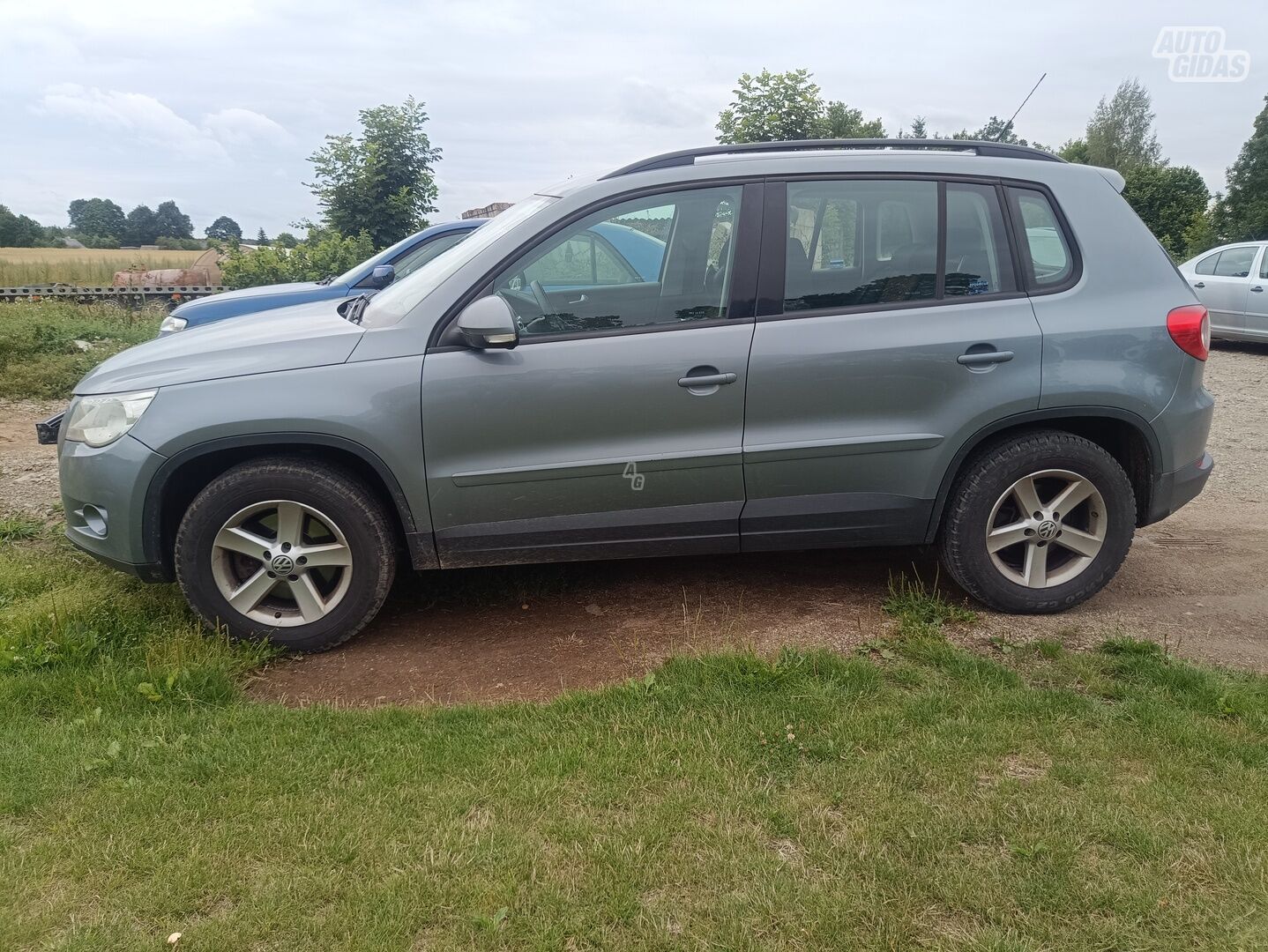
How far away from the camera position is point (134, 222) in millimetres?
48031

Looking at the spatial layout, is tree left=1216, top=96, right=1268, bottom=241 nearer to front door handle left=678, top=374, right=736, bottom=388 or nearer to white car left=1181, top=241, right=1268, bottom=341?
white car left=1181, top=241, right=1268, bottom=341

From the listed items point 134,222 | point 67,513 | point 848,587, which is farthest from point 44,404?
point 134,222

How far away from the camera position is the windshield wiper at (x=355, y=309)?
13.6ft

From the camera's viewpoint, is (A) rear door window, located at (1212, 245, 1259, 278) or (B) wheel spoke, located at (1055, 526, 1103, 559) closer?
(B) wheel spoke, located at (1055, 526, 1103, 559)

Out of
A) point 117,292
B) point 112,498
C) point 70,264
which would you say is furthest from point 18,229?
point 112,498

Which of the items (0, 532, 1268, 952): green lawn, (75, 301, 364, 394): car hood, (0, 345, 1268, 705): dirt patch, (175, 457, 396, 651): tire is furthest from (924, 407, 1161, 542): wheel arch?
(75, 301, 364, 394): car hood

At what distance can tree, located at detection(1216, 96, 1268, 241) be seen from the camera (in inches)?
995

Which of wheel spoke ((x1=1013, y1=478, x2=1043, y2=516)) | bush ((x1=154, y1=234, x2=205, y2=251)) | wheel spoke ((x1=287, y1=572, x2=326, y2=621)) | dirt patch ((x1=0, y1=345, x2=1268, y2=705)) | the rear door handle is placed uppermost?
the rear door handle

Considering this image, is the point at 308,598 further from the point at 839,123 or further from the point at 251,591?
the point at 839,123

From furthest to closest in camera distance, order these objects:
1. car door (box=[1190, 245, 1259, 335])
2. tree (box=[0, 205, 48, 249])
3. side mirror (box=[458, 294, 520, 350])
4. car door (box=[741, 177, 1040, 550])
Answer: tree (box=[0, 205, 48, 249]) < car door (box=[1190, 245, 1259, 335]) < car door (box=[741, 177, 1040, 550]) < side mirror (box=[458, 294, 520, 350])

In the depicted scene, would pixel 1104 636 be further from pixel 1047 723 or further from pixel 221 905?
pixel 221 905

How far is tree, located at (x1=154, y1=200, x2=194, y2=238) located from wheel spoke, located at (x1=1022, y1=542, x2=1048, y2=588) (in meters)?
48.8

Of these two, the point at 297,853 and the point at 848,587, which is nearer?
the point at 297,853

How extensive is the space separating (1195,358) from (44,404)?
384 inches
